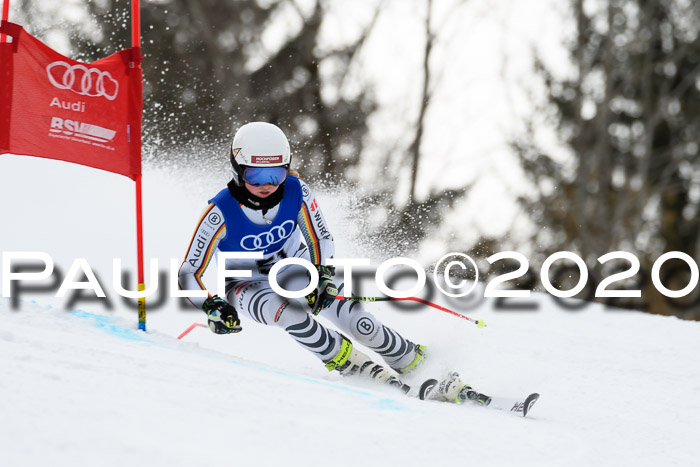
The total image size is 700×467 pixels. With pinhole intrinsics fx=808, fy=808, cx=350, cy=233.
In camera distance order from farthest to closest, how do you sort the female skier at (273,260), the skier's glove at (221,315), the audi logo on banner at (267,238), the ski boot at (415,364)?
the ski boot at (415,364)
the audi logo on banner at (267,238)
the female skier at (273,260)
the skier's glove at (221,315)

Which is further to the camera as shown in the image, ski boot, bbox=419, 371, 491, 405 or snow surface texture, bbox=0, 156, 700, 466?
ski boot, bbox=419, 371, 491, 405

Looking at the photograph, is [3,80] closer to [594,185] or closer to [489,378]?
[489,378]

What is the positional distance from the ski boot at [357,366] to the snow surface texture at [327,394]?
0.30 feet

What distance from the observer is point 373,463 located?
2.54 m

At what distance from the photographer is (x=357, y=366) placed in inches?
174

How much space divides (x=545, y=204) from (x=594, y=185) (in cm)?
140

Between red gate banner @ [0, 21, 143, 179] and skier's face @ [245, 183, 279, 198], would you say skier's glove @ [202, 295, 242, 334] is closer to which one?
skier's face @ [245, 183, 279, 198]

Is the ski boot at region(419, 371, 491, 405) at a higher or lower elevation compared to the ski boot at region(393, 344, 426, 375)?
lower

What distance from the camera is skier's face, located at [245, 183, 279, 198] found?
4316mm

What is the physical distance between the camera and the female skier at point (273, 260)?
426 cm

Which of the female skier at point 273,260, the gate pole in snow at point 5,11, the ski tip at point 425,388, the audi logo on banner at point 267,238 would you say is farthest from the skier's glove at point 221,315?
the gate pole in snow at point 5,11

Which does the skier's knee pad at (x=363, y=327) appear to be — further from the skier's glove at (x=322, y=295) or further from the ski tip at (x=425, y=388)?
the ski tip at (x=425, y=388)

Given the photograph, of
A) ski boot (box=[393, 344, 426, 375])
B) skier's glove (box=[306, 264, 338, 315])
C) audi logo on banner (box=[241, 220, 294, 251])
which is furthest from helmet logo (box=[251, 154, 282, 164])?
ski boot (box=[393, 344, 426, 375])

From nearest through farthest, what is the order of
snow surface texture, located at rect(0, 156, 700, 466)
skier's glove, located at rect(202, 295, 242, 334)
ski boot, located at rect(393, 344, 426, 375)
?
snow surface texture, located at rect(0, 156, 700, 466) < skier's glove, located at rect(202, 295, 242, 334) < ski boot, located at rect(393, 344, 426, 375)
